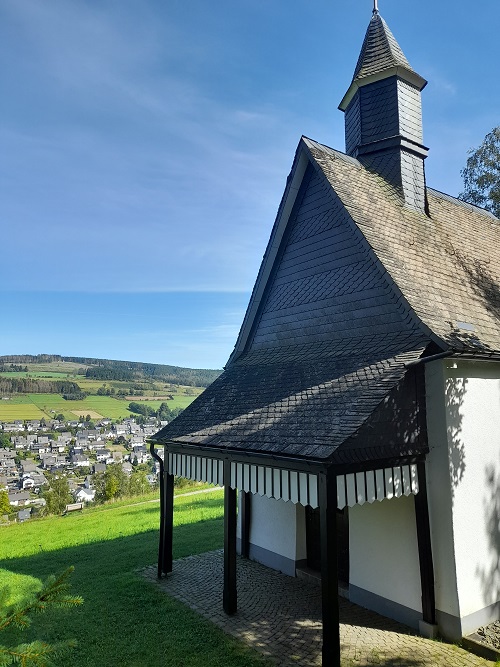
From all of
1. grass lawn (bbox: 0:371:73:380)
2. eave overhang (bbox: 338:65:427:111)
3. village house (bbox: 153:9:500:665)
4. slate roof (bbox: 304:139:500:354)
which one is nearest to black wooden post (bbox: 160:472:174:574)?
village house (bbox: 153:9:500:665)

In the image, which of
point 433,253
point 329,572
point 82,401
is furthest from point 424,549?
point 82,401

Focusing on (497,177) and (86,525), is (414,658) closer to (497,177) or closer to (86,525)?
(86,525)

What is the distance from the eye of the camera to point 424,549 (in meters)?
6.69

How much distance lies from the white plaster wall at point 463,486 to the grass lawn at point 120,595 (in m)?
3.10

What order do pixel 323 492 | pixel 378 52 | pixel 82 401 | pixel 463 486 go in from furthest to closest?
1. pixel 82 401
2. pixel 378 52
3. pixel 463 486
4. pixel 323 492

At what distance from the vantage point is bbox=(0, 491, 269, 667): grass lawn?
20.6ft

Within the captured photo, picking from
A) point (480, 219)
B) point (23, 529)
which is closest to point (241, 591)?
point (480, 219)

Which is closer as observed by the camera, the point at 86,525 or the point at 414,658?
the point at 414,658

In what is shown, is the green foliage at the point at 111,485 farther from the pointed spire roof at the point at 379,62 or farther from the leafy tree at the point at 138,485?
the pointed spire roof at the point at 379,62

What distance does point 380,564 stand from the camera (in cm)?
744

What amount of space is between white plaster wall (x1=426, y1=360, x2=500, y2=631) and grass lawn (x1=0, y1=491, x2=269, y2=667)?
122 inches

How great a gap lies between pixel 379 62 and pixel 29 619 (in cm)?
1427

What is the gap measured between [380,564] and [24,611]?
20.6 ft

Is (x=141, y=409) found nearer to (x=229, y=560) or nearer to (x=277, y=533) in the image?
(x=277, y=533)
